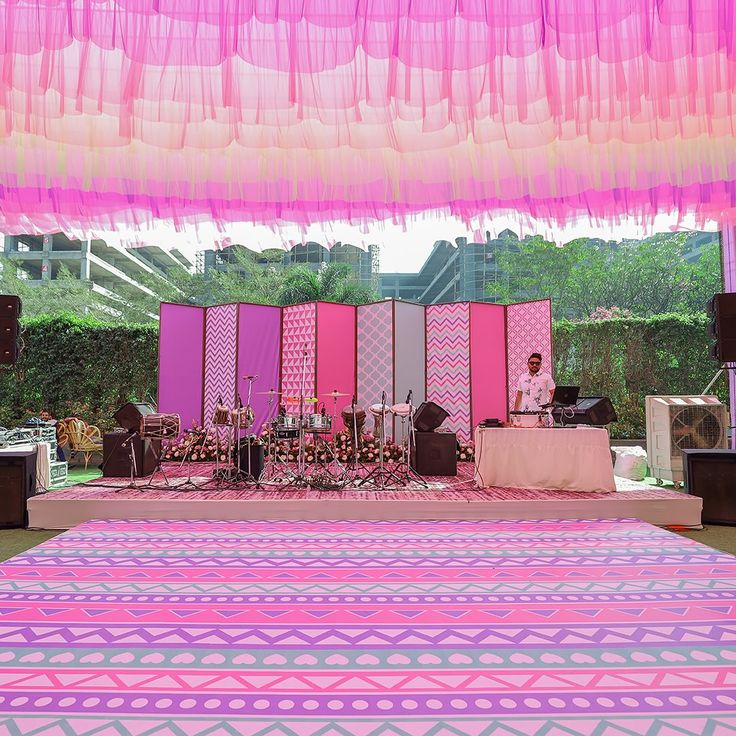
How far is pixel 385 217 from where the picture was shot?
12.7ft

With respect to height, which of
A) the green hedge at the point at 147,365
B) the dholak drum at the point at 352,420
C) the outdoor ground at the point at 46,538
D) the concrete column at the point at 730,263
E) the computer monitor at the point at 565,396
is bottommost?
the outdoor ground at the point at 46,538

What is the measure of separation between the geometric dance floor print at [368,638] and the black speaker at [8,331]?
219 cm

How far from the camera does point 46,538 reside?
180 inches

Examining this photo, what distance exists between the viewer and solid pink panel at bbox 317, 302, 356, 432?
855 centimetres

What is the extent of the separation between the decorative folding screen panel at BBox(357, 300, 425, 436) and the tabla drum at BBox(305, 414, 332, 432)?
2.98 metres

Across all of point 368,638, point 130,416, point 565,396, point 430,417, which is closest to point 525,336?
point 565,396

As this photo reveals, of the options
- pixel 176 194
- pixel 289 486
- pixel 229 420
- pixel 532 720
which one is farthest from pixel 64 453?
pixel 532 720

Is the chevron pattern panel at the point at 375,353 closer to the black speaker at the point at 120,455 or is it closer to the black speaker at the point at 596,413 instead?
the black speaker at the point at 596,413

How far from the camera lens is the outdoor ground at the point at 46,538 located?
4199mm

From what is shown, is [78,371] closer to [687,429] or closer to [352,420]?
[352,420]

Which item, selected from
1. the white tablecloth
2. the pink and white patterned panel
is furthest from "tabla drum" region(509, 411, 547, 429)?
the pink and white patterned panel

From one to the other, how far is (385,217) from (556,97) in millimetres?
1445

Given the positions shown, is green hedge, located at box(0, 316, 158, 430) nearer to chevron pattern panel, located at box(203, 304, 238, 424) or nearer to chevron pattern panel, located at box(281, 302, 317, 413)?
chevron pattern panel, located at box(203, 304, 238, 424)

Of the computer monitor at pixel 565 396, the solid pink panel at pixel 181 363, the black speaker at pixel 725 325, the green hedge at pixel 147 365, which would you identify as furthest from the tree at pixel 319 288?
the black speaker at pixel 725 325
